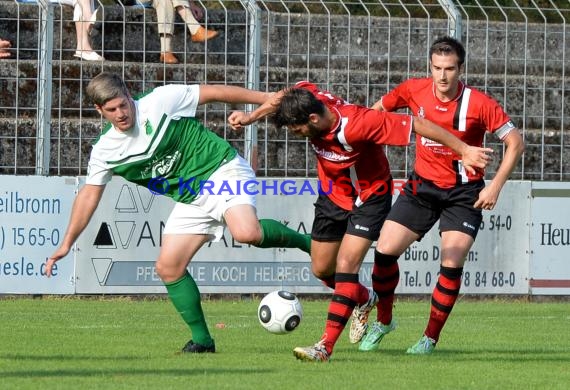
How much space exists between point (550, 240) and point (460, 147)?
749cm

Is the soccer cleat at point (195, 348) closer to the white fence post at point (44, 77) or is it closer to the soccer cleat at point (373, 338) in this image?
the soccer cleat at point (373, 338)

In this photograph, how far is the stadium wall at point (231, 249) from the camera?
46.6 feet

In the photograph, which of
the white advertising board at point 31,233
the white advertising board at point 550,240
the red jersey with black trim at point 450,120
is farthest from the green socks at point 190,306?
the white advertising board at point 550,240

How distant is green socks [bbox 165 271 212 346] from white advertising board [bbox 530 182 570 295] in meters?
7.11

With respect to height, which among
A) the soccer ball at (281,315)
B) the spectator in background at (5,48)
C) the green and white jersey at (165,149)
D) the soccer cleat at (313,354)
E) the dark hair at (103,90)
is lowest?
the soccer cleat at (313,354)

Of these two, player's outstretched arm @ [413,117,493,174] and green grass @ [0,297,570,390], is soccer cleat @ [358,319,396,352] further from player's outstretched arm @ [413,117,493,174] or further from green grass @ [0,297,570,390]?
player's outstretched arm @ [413,117,493,174]

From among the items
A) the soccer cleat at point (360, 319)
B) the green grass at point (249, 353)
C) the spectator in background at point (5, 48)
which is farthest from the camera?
the spectator in background at point (5, 48)

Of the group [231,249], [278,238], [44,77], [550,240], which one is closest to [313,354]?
[278,238]

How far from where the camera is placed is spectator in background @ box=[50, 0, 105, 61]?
1554 centimetres

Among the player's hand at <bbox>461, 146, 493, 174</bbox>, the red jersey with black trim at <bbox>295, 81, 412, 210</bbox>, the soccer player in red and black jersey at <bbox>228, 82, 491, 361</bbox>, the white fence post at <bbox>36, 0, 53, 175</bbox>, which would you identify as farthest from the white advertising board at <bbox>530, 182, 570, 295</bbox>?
the player's hand at <bbox>461, 146, 493, 174</bbox>

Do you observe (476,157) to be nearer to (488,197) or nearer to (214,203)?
(488,197)

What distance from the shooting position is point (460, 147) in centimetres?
822

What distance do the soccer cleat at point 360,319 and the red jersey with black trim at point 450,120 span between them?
986 millimetres

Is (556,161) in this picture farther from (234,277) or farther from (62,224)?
(62,224)
